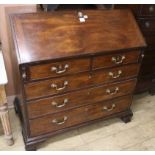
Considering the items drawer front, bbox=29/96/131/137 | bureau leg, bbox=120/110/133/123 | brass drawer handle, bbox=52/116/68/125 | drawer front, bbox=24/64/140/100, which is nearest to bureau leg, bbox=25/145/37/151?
drawer front, bbox=29/96/131/137

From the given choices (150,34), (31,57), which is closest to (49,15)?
(31,57)

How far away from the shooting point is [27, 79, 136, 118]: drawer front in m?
1.40

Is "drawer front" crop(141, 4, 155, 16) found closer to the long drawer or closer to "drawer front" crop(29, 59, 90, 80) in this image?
the long drawer

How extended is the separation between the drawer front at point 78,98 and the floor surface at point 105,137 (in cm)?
34

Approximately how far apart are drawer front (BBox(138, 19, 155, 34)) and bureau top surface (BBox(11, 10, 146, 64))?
0.23m

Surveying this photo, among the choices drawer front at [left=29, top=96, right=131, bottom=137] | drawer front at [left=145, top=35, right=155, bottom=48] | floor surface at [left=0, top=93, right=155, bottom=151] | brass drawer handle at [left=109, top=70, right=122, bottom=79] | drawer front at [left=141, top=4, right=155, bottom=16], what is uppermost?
drawer front at [left=141, top=4, right=155, bottom=16]

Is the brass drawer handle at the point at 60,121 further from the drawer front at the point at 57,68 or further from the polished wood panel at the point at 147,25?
the polished wood panel at the point at 147,25

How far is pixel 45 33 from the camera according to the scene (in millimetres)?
1296

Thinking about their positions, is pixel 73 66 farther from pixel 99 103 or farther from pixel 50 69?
pixel 99 103

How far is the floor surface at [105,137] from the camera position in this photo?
5.43ft

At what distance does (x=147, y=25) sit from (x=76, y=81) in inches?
33.5

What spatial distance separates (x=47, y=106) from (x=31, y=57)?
389 mm

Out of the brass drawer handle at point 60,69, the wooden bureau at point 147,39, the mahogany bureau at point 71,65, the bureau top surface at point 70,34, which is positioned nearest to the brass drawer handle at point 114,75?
the mahogany bureau at point 71,65
